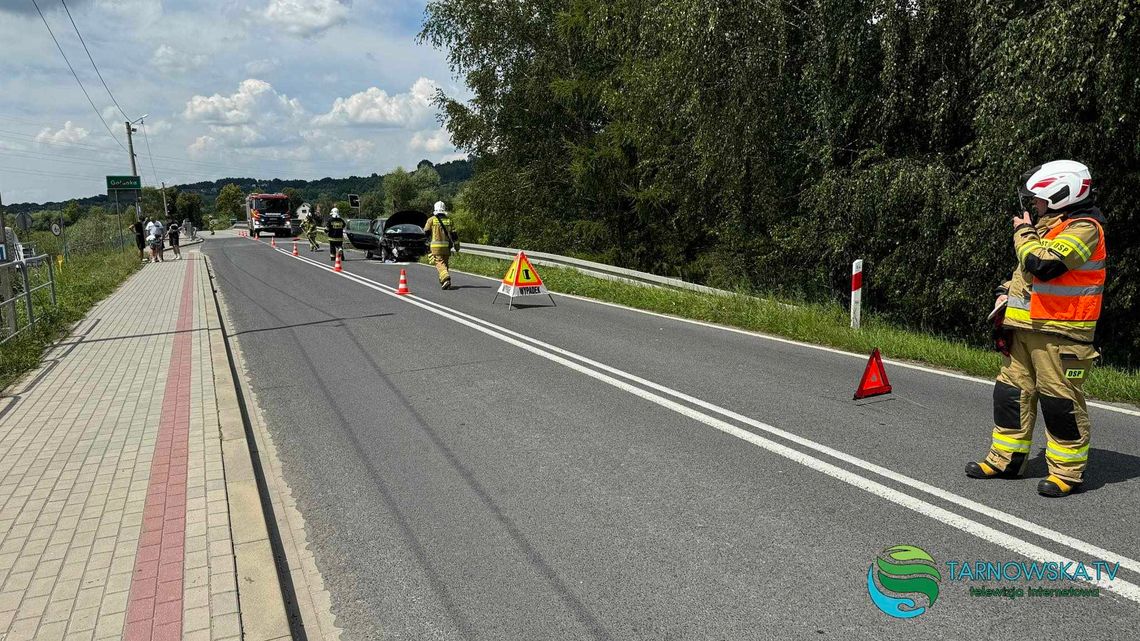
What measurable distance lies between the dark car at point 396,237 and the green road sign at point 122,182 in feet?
70.8

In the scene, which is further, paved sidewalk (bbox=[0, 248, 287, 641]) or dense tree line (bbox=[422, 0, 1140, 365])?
dense tree line (bbox=[422, 0, 1140, 365])

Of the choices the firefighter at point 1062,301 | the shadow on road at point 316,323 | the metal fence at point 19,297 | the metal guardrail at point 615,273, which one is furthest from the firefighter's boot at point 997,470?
→ the metal fence at point 19,297

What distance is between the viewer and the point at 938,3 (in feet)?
37.8

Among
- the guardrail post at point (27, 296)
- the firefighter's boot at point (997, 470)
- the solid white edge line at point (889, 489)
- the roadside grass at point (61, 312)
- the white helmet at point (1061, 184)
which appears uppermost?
the white helmet at point (1061, 184)

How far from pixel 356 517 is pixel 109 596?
1.34 m

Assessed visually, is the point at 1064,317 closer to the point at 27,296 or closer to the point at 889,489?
the point at 889,489

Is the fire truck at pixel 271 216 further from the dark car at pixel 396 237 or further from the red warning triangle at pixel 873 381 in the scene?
the red warning triangle at pixel 873 381

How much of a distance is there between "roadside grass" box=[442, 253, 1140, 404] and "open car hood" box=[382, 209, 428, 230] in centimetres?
1293

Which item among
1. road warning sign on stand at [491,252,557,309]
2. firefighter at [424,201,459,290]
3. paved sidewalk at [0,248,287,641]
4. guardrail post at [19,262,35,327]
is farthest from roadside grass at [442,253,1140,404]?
guardrail post at [19,262,35,327]

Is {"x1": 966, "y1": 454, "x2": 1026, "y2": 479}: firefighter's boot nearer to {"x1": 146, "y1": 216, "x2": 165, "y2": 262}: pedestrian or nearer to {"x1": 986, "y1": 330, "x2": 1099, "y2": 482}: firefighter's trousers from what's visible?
{"x1": 986, "y1": 330, "x2": 1099, "y2": 482}: firefighter's trousers

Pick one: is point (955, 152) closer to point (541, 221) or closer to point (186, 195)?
point (541, 221)

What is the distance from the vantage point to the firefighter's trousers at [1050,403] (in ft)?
13.8

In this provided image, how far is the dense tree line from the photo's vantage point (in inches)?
381

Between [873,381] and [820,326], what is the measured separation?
353 centimetres
